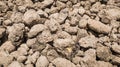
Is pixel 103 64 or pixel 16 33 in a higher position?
pixel 16 33

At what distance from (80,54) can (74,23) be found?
0.21 metres

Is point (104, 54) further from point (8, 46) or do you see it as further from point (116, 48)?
point (8, 46)

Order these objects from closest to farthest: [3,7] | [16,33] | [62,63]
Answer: [62,63] → [16,33] → [3,7]

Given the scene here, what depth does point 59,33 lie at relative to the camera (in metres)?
1.45

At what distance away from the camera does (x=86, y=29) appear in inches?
58.8

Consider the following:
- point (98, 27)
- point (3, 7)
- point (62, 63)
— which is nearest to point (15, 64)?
point (62, 63)

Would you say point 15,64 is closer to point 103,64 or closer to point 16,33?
point 16,33

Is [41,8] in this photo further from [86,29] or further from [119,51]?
[119,51]

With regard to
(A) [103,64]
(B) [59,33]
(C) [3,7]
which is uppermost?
(C) [3,7]

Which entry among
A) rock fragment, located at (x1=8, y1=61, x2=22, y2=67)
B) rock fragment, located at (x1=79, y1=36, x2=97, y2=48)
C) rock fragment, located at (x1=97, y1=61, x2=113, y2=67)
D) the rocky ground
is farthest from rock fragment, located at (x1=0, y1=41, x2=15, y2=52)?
rock fragment, located at (x1=97, y1=61, x2=113, y2=67)

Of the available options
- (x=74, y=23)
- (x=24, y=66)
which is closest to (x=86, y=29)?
(x=74, y=23)

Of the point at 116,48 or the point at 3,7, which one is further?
the point at 3,7

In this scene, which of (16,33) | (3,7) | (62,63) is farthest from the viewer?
(3,7)

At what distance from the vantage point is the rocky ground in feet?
4.50
